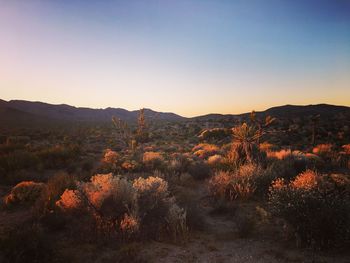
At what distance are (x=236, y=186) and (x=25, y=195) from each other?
5.97 meters

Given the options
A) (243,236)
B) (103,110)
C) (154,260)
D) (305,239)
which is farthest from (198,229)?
(103,110)

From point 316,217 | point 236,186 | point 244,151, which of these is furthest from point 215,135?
point 316,217

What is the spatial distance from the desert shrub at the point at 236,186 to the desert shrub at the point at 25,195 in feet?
16.2

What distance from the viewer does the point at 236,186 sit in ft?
24.0

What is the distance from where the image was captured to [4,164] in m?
10.8

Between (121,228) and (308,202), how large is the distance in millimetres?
3507

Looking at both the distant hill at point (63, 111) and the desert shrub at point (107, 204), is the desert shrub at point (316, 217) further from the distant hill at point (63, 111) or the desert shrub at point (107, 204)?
the distant hill at point (63, 111)

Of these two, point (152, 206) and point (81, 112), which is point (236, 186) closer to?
point (152, 206)

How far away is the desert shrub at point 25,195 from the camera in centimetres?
684

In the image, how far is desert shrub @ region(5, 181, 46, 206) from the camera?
22.4ft

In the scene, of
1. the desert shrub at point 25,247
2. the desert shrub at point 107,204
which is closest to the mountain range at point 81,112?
the desert shrub at point 107,204

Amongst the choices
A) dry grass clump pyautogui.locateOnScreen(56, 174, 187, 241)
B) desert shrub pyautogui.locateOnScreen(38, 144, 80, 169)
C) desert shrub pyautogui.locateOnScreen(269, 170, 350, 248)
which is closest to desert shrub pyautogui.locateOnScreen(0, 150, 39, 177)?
desert shrub pyautogui.locateOnScreen(38, 144, 80, 169)

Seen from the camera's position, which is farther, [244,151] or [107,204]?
[244,151]

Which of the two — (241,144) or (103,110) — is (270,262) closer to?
(241,144)
